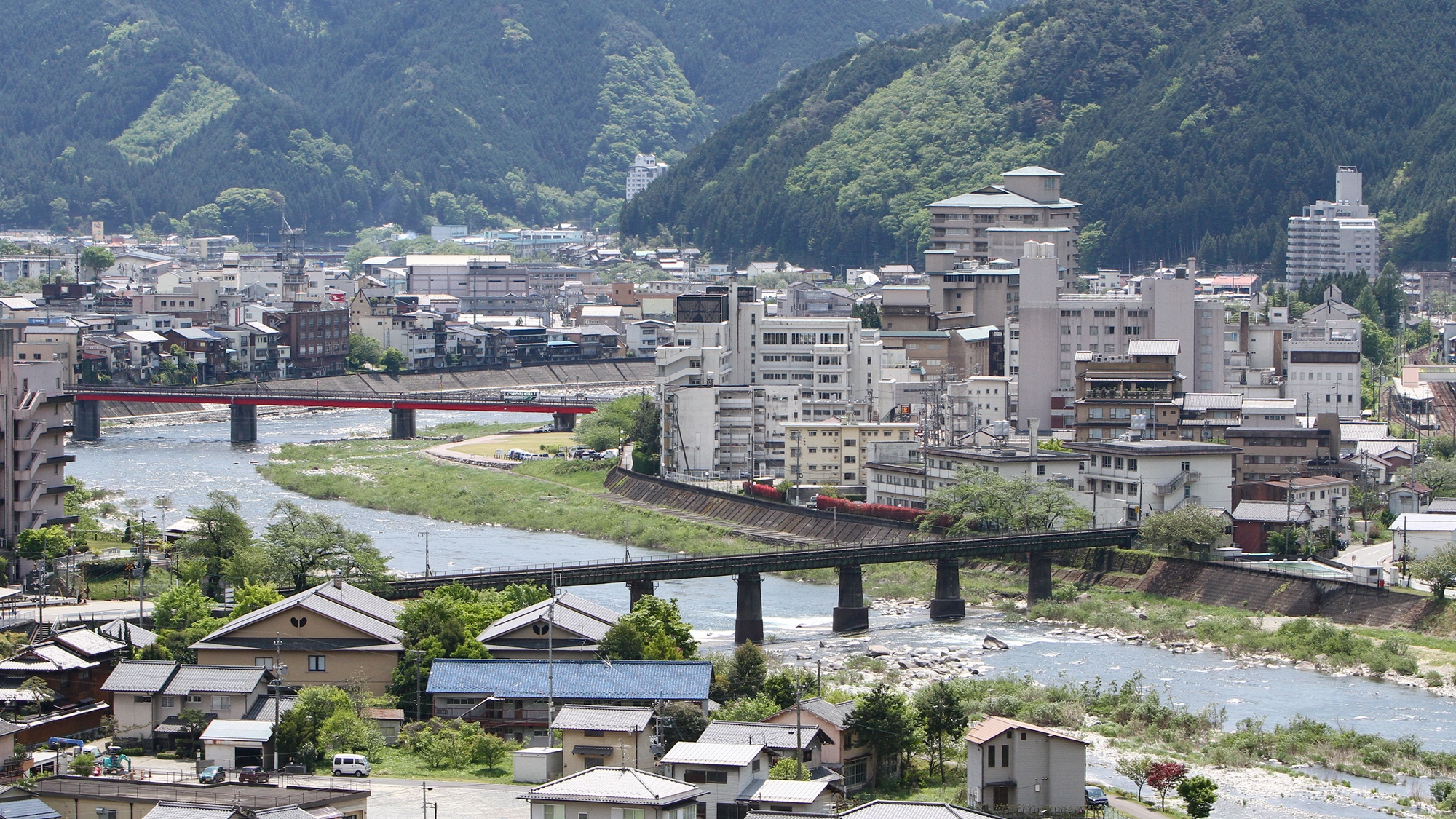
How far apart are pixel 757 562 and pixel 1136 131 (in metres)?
83.1

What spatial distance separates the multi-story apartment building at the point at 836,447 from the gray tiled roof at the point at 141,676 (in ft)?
90.5

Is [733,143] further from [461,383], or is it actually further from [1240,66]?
[461,383]

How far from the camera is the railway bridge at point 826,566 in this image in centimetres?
3741

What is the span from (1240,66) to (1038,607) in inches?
3224

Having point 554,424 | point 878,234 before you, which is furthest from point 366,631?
point 878,234

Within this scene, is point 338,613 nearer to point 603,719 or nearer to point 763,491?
point 603,719

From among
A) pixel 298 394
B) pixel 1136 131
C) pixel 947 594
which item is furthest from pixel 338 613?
pixel 1136 131

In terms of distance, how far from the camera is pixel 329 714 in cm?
2697

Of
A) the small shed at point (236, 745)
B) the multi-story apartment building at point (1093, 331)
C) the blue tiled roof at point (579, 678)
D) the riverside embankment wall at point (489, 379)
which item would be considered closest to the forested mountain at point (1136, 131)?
the riverside embankment wall at point (489, 379)

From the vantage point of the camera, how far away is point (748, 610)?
38312mm

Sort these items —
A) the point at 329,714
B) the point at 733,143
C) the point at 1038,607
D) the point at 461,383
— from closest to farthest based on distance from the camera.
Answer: the point at 329,714 < the point at 1038,607 < the point at 461,383 < the point at 733,143

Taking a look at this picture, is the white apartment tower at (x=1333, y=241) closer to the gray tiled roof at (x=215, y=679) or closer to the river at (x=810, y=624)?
the river at (x=810, y=624)

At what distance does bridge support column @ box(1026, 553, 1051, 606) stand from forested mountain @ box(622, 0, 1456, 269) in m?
67.0

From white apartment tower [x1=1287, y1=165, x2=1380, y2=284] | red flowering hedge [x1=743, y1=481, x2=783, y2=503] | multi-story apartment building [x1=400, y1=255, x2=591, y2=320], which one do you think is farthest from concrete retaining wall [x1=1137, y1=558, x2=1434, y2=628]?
multi-story apartment building [x1=400, y1=255, x2=591, y2=320]
